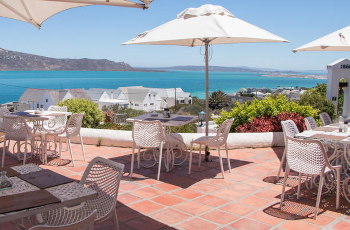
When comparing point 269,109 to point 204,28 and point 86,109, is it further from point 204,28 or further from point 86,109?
point 86,109

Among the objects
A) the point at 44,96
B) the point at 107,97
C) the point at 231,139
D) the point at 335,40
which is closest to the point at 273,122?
the point at 231,139

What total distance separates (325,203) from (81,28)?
12706 cm

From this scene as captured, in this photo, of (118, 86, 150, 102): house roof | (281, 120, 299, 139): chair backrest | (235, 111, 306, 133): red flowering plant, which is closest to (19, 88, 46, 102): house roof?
(118, 86, 150, 102): house roof

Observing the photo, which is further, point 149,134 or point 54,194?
point 149,134

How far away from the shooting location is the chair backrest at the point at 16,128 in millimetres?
4807

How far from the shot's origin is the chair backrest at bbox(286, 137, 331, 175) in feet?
10.6

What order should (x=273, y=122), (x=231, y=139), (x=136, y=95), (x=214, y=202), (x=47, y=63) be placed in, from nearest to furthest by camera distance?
1. (x=214, y=202)
2. (x=231, y=139)
3. (x=273, y=122)
4. (x=136, y=95)
5. (x=47, y=63)

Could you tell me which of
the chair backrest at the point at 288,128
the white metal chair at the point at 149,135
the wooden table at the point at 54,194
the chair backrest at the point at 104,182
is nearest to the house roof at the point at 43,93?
the white metal chair at the point at 149,135

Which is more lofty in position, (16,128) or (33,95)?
(16,128)

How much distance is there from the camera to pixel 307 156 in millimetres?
3316

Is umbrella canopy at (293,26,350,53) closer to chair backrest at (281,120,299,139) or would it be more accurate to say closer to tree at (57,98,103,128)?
chair backrest at (281,120,299,139)

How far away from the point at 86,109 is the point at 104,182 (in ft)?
29.8

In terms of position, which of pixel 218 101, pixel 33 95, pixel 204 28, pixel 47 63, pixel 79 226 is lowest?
pixel 218 101

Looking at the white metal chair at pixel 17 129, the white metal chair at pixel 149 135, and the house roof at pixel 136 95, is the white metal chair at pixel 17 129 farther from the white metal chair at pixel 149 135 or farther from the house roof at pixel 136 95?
the house roof at pixel 136 95
